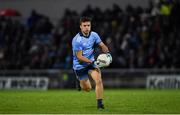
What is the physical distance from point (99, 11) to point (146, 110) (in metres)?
19.3

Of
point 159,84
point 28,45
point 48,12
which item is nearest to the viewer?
point 159,84

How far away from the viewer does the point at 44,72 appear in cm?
3288

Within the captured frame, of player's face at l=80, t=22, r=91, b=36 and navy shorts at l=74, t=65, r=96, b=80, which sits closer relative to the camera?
player's face at l=80, t=22, r=91, b=36

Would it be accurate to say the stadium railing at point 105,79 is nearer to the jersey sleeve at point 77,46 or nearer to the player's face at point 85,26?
the jersey sleeve at point 77,46

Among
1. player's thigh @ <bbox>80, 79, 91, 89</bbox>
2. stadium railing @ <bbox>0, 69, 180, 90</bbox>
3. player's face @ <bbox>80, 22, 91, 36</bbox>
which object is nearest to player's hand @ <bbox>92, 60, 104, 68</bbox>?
player's face @ <bbox>80, 22, 91, 36</bbox>

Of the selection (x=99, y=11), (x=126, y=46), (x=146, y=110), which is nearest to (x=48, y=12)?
(x=99, y=11)

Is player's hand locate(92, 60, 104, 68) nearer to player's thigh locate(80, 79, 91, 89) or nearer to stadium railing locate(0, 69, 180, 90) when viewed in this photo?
player's thigh locate(80, 79, 91, 89)

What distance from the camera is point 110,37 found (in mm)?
32312

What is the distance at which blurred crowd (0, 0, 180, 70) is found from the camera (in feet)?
102

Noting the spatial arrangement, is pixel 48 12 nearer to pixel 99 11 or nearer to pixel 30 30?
pixel 30 30

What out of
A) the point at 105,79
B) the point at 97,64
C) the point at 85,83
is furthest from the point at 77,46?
the point at 105,79

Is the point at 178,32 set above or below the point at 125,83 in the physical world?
above

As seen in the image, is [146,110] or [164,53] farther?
[164,53]

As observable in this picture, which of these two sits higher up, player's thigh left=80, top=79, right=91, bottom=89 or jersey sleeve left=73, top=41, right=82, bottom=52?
jersey sleeve left=73, top=41, right=82, bottom=52
